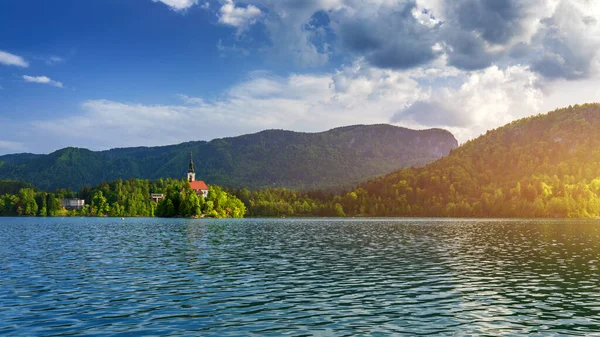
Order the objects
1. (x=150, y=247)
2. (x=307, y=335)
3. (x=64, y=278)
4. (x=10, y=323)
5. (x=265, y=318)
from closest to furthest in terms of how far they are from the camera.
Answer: (x=307, y=335) < (x=10, y=323) < (x=265, y=318) < (x=64, y=278) < (x=150, y=247)

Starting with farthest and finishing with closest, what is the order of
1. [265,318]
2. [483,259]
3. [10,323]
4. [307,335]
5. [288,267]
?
[483,259]
[288,267]
[265,318]
[10,323]
[307,335]

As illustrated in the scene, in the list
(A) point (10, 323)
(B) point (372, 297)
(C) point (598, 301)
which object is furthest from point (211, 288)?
(C) point (598, 301)

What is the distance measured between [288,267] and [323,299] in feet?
56.3

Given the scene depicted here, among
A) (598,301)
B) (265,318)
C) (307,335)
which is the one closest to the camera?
(307,335)

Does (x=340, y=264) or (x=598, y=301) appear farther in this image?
(x=340, y=264)

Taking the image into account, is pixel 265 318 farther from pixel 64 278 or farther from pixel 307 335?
pixel 64 278

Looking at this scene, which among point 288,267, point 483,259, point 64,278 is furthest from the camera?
point 483,259

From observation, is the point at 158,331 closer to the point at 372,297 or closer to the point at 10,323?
the point at 10,323

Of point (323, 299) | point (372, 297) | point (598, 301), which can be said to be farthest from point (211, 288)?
point (598, 301)

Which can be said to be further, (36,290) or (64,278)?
(64,278)

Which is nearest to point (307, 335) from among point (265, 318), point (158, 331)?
point (265, 318)

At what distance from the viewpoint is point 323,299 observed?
33.1 meters

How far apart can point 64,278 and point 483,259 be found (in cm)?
4409

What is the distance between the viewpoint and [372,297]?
111 feet
